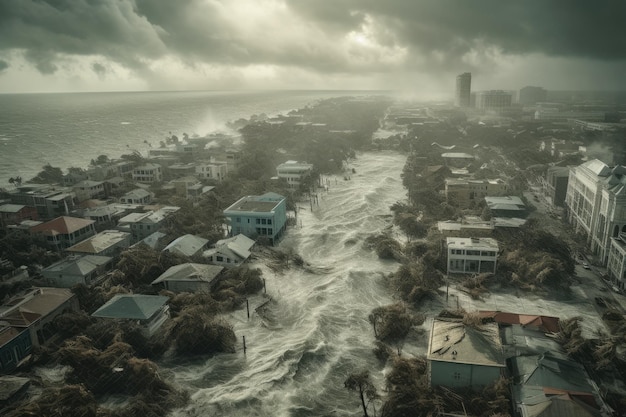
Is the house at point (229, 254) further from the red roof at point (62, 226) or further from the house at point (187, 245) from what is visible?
the red roof at point (62, 226)

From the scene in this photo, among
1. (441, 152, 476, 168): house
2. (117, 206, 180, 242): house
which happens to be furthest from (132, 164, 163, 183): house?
(441, 152, 476, 168): house

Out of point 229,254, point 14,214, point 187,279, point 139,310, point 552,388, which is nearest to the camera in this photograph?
point 552,388

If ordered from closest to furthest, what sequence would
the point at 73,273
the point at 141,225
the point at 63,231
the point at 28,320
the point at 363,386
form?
the point at 363,386, the point at 28,320, the point at 73,273, the point at 63,231, the point at 141,225

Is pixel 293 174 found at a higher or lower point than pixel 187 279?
higher

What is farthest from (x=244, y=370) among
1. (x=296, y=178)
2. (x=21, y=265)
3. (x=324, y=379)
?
(x=296, y=178)

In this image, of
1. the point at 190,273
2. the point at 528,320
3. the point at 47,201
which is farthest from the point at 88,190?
the point at 528,320

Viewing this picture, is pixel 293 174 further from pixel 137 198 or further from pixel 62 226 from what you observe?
pixel 62 226
